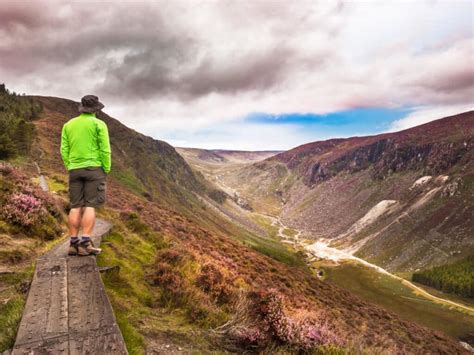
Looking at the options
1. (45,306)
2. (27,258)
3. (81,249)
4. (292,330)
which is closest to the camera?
(45,306)

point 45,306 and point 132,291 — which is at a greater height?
point 45,306

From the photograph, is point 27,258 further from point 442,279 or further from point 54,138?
point 442,279

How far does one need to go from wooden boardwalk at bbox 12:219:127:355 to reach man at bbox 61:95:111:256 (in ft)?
4.20

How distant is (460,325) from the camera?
9744 cm

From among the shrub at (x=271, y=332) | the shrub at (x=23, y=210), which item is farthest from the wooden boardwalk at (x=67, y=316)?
the shrub at (x=23, y=210)

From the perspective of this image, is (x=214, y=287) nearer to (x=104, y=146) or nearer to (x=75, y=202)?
(x=75, y=202)

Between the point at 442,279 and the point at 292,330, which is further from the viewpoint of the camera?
the point at 442,279

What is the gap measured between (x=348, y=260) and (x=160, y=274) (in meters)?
177

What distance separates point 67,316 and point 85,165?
4.02m

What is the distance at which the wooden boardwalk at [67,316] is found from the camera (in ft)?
15.9

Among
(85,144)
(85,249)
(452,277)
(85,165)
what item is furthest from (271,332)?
(452,277)

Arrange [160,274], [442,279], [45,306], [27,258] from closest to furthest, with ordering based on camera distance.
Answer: [45,306] < [27,258] < [160,274] < [442,279]

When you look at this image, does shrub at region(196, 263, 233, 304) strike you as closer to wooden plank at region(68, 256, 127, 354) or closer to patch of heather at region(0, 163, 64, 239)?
wooden plank at region(68, 256, 127, 354)

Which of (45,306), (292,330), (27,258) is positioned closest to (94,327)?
(45,306)
